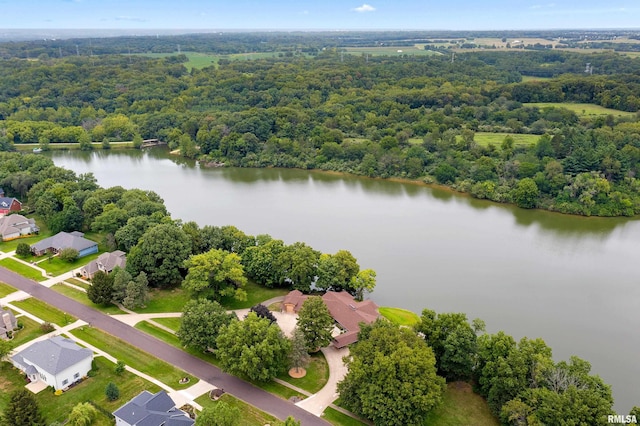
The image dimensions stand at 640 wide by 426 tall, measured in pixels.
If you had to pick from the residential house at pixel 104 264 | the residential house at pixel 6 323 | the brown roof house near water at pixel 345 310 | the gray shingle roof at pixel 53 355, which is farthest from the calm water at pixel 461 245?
the residential house at pixel 6 323

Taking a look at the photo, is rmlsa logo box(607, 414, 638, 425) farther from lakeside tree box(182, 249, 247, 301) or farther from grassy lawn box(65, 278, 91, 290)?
grassy lawn box(65, 278, 91, 290)

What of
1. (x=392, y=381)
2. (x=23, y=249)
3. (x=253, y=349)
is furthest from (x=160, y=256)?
(x=392, y=381)

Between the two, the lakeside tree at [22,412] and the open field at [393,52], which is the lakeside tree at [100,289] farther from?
the open field at [393,52]

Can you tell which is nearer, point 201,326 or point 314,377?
point 314,377

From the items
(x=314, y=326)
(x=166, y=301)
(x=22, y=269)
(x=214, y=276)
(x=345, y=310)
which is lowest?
(x=166, y=301)

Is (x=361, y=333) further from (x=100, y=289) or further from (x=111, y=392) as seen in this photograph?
(x=100, y=289)

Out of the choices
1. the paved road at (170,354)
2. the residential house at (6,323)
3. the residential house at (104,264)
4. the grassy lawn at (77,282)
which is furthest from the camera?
the residential house at (104,264)
